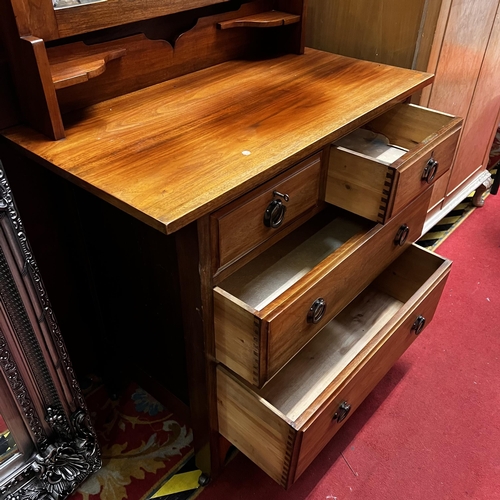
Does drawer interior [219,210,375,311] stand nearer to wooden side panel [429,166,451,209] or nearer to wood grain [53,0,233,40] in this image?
wood grain [53,0,233,40]

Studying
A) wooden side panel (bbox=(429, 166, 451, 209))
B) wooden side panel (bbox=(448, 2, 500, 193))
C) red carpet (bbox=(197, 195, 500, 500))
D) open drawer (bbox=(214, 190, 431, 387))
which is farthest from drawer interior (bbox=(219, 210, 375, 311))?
wooden side panel (bbox=(448, 2, 500, 193))

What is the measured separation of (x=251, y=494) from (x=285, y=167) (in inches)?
29.2

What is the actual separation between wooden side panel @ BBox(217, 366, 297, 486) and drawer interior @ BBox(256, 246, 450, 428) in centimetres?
9

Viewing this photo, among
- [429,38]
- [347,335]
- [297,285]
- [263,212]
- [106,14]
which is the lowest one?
[347,335]

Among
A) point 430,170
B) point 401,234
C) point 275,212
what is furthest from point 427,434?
point 275,212

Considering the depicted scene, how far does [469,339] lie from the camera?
4.90 ft

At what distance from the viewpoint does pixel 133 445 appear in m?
1.20

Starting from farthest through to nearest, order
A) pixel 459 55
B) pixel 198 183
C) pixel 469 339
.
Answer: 1. pixel 469 339
2. pixel 459 55
3. pixel 198 183

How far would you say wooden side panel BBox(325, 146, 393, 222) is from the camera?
36.5 inches

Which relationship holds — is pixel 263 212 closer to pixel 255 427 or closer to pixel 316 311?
pixel 316 311

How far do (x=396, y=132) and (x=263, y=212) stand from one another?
1.67 feet

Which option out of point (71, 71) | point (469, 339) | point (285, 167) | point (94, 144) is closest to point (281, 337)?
point (285, 167)

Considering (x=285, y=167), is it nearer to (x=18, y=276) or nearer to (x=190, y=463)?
(x=18, y=276)

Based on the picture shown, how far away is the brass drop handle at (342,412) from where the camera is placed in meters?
1.00
